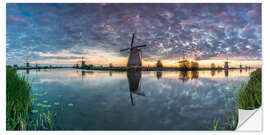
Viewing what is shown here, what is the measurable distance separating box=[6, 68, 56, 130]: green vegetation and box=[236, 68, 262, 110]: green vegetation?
405 cm

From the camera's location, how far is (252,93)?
2.53 meters

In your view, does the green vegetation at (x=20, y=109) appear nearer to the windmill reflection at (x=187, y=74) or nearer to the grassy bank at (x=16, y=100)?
the grassy bank at (x=16, y=100)

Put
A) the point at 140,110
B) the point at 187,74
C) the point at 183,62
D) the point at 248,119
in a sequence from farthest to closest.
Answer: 1. the point at 187,74
2. the point at 183,62
3. the point at 140,110
4. the point at 248,119

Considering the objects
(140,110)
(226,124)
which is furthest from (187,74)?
(140,110)

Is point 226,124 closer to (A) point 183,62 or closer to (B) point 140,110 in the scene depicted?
(B) point 140,110

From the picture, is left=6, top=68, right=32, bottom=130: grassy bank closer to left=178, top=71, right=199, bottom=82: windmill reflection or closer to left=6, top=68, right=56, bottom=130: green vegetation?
left=6, top=68, right=56, bottom=130: green vegetation

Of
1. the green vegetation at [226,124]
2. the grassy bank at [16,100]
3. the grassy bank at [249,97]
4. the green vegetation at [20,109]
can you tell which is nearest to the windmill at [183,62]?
the grassy bank at [249,97]

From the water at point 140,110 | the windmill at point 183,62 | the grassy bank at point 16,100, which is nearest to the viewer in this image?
the grassy bank at point 16,100

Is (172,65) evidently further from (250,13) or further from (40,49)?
(40,49)

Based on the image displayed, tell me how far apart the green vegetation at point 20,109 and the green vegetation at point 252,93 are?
4046mm

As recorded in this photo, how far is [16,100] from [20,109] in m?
0.22

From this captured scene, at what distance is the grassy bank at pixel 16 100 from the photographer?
2376mm

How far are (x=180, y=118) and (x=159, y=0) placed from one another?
2.82 meters

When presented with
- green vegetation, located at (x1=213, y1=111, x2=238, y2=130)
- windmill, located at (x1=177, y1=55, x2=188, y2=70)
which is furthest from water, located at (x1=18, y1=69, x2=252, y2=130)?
windmill, located at (x1=177, y1=55, x2=188, y2=70)
